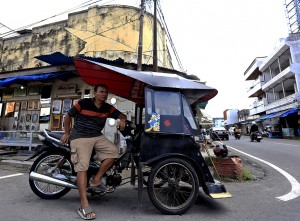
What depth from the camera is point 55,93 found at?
35.1 feet

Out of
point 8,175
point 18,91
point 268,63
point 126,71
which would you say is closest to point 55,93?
point 18,91

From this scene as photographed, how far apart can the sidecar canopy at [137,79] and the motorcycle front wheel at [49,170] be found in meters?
1.54

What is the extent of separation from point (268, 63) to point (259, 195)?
3442cm

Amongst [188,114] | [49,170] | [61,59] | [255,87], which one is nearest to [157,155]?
[188,114]

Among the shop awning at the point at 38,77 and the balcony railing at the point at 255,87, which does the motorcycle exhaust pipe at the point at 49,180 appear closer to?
the shop awning at the point at 38,77

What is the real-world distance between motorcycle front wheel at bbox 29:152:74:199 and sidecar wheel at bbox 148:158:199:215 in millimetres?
1566

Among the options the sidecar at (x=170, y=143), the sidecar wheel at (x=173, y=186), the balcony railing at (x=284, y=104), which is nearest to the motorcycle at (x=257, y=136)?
the balcony railing at (x=284, y=104)

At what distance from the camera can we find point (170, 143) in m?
3.39

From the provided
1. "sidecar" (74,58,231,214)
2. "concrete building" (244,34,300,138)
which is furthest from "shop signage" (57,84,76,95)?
"concrete building" (244,34,300,138)

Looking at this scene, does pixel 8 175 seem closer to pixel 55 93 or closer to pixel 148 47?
pixel 55 93

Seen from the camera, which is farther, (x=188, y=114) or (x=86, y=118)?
(x=188, y=114)

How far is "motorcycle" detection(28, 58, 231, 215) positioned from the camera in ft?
10.7

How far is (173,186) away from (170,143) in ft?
2.18

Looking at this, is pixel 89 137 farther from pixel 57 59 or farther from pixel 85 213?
pixel 57 59
